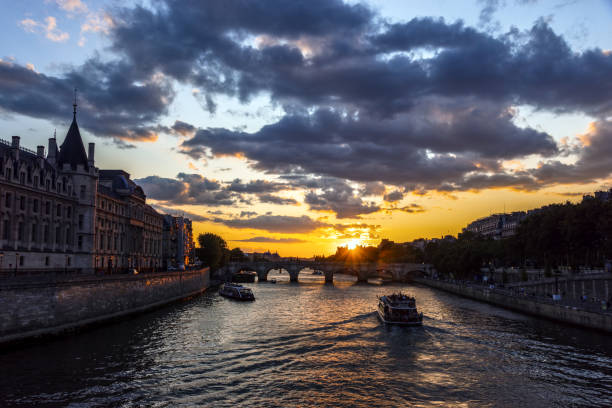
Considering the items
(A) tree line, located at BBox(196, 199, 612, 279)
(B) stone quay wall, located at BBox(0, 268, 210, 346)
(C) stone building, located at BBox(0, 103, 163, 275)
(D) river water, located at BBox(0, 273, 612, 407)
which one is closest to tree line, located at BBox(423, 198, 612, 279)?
(A) tree line, located at BBox(196, 199, 612, 279)

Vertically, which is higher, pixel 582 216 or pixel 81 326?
pixel 582 216

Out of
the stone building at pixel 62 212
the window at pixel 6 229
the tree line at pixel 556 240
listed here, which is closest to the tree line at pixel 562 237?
the tree line at pixel 556 240

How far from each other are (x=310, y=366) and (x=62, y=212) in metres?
45.0

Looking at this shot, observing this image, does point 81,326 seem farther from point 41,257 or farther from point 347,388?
point 347,388

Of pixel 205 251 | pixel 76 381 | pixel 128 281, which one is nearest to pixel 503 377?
pixel 76 381

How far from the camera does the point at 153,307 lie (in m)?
70.2

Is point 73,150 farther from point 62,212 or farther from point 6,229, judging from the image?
point 6,229

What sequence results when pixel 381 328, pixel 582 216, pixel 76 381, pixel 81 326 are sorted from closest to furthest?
1. pixel 76 381
2. pixel 81 326
3. pixel 381 328
4. pixel 582 216

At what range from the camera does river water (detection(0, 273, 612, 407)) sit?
29.0m

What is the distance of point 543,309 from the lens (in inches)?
2569

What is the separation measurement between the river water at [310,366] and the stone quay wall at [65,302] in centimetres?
177

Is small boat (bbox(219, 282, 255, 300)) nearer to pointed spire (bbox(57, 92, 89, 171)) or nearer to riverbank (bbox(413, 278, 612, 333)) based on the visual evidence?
Result: pointed spire (bbox(57, 92, 89, 171))

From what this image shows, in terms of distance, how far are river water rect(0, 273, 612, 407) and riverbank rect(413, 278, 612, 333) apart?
61.4 inches

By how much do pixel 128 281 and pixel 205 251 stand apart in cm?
8862
